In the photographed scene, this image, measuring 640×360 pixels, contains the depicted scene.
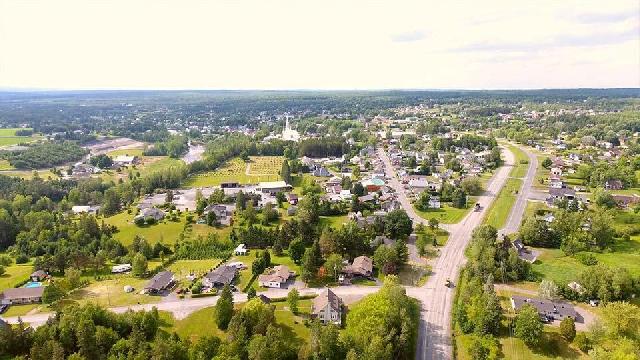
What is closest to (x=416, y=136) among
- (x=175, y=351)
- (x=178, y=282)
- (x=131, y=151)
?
(x=131, y=151)

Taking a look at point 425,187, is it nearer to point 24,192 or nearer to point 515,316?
point 515,316

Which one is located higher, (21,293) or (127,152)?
(127,152)

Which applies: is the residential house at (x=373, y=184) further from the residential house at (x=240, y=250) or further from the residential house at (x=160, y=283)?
the residential house at (x=160, y=283)

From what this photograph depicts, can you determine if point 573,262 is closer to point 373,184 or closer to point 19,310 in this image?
point 373,184

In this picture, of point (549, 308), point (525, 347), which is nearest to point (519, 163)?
point (549, 308)

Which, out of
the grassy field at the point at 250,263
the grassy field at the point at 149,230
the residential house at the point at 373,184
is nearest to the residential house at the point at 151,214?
the grassy field at the point at 149,230

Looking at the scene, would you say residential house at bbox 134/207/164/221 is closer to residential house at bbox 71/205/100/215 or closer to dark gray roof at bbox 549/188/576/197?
residential house at bbox 71/205/100/215

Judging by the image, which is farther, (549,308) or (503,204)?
(503,204)
